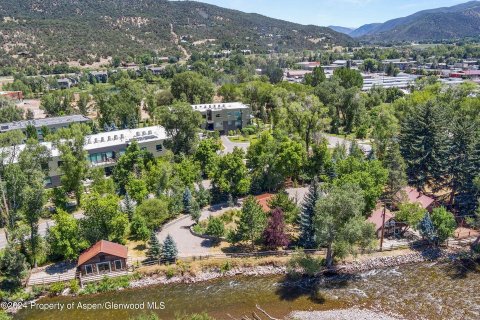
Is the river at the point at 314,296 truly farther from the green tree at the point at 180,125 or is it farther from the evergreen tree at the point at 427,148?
the green tree at the point at 180,125

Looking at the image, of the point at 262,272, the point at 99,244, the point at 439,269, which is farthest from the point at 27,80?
the point at 439,269

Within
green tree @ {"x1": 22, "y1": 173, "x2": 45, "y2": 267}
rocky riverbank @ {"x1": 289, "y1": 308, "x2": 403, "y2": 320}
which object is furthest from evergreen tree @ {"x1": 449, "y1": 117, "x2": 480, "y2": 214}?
green tree @ {"x1": 22, "y1": 173, "x2": 45, "y2": 267}

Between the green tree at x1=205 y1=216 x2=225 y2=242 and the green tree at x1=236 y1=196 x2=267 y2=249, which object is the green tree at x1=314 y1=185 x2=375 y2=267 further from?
the green tree at x1=205 y1=216 x2=225 y2=242

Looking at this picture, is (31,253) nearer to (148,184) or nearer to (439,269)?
(148,184)

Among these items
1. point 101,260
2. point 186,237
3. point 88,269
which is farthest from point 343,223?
point 88,269

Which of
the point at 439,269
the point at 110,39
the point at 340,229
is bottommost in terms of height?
the point at 439,269

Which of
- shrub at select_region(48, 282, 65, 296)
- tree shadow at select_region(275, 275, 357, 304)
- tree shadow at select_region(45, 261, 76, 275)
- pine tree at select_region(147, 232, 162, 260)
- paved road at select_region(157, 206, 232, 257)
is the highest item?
pine tree at select_region(147, 232, 162, 260)
